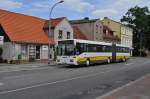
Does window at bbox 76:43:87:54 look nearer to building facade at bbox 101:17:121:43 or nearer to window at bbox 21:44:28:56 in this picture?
window at bbox 21:44:28:56

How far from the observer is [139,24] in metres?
99.5

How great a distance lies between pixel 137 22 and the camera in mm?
99688

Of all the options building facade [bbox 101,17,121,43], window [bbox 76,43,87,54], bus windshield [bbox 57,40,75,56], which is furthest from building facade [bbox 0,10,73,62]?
building facade [bbox 101,17,121,43]

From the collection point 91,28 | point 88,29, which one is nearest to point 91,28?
point 91,28

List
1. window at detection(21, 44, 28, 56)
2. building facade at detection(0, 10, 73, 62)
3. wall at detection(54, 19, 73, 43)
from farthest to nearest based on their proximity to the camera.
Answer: wall at detection(54, 19, 73, 43)
window at detection(21, 44, 28, 56)
building facade at detection(0, 10, 73, 62)

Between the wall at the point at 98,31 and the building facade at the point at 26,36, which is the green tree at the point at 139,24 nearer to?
the wall at the point at 98,31

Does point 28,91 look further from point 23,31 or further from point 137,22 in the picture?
point 137,22

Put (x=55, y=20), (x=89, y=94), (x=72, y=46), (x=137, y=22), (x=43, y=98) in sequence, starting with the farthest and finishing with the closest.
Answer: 1. (x=137, y=22)
2. (x=55, y=20)
3. (x=72, y=46)
4. (x=89, y=94)
5. (x=43, y=98)

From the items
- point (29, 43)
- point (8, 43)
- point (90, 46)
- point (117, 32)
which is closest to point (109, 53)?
point (90, 46)

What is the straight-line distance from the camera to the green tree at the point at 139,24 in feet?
327

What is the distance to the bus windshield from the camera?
34062mm

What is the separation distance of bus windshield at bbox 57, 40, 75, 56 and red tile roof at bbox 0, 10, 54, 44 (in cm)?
721

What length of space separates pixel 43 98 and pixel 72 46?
22.0 metres

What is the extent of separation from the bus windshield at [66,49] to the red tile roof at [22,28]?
23.7 ft
